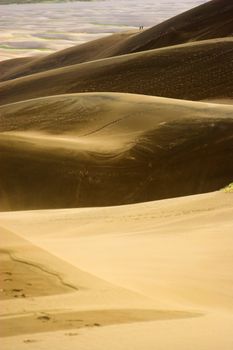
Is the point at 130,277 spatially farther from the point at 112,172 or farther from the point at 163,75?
the point at 163,75

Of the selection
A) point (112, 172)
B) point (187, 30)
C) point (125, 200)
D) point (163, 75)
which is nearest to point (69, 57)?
point (187, 30)

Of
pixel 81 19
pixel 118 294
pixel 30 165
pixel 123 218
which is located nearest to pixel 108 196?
pixel 30 165

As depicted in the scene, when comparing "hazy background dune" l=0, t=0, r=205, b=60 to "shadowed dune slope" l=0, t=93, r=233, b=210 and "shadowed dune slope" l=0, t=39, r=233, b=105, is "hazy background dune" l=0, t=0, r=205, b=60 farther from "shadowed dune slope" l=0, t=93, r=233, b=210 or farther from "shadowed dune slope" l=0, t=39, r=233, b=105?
"shadowed dune slope" l=0, t=93, r=233, b=210

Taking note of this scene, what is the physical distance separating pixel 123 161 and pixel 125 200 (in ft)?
3.40

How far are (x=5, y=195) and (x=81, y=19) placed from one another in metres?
55.0

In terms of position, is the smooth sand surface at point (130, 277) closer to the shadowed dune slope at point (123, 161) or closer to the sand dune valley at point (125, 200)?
the sand dune valley at point (125, 200)

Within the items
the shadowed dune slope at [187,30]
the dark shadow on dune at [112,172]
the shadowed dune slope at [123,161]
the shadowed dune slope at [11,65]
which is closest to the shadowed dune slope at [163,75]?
the shadowed dune slope at [187,30]

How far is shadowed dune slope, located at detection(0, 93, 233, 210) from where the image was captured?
13.7 metres

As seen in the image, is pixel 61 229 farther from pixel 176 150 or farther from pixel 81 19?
pixel 81 19

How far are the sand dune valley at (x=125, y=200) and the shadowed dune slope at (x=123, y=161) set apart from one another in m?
0.03

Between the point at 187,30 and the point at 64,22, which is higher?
the point at 64,22

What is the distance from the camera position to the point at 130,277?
640cm

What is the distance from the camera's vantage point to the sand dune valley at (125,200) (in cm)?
466

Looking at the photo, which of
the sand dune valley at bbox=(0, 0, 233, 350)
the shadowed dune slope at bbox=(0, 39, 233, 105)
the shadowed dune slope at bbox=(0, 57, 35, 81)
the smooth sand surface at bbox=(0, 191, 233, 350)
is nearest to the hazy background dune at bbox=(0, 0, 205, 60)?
the shadowed dune slope at bbox=(0, 57, 35, 81)
